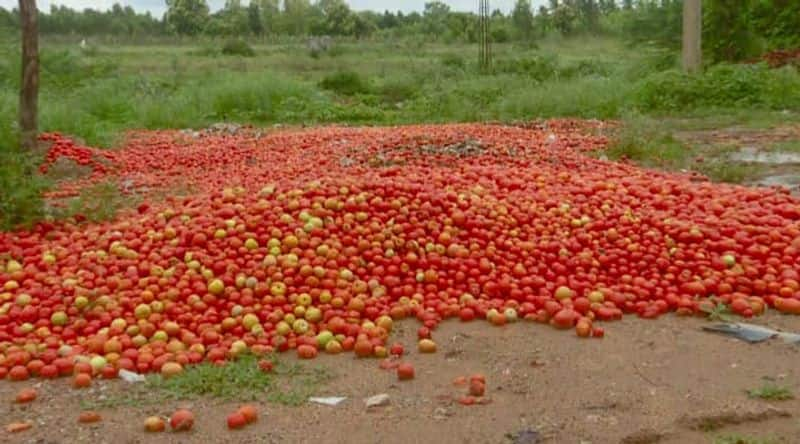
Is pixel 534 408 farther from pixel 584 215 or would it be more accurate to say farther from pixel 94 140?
pixel 94 140

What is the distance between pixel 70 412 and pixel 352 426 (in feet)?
3.88

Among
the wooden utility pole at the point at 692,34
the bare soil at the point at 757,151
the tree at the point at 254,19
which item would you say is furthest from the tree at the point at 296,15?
the bare soil at the point at 757,151

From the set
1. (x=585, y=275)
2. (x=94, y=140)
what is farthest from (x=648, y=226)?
(x=94, y=140)

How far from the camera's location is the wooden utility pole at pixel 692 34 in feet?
48.7

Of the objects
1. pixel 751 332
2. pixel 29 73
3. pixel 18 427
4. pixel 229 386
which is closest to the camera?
pixel 18 427

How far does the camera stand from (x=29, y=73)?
7883mm

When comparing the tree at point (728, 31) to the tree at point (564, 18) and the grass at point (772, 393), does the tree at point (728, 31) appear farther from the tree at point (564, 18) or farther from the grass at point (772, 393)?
the tree at point (564, 18)

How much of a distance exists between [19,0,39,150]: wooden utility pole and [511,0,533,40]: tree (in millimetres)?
35044

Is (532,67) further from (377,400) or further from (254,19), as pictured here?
(254,19)

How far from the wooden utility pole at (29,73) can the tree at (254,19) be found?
4794cm

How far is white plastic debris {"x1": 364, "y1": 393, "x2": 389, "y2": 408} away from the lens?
11.7 feet

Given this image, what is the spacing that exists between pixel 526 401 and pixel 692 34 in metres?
13.0

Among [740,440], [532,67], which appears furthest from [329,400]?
[532,67]

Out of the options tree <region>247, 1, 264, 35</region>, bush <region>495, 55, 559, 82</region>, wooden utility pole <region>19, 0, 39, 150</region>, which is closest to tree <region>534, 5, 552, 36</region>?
tree <region>247, 1, 264, 35</region>
